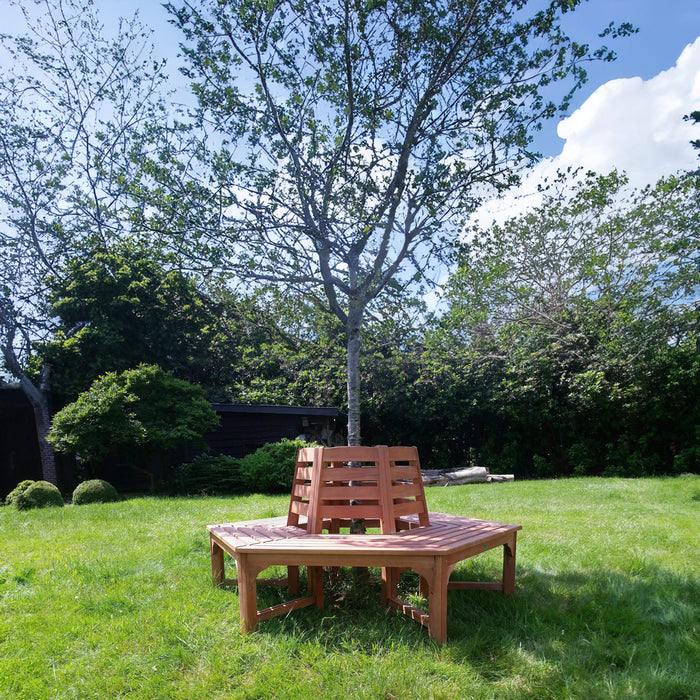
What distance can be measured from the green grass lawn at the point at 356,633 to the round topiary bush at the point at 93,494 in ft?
16.8

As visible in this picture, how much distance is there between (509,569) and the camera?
354 cm

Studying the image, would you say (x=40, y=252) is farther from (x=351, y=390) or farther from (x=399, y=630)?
(x=399, y=630)

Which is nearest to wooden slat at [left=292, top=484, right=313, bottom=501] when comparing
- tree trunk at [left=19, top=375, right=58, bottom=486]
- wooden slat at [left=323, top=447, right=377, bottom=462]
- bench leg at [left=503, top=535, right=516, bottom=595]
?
wooden slat at [left=323, top=447, right=377, bottom=462]

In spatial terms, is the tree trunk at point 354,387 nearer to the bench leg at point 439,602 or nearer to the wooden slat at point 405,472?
the wooden slat at point 405,472

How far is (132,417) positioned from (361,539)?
997 centimetres

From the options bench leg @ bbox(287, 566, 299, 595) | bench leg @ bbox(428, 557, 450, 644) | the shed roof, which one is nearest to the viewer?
bench leg @ bbox(428, 557, 450, 644)

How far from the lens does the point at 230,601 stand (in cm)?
350

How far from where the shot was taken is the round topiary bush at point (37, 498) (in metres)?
9.21

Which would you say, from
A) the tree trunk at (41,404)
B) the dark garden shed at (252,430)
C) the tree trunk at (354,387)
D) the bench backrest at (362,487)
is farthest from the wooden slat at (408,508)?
the tree trunk at (41,404)

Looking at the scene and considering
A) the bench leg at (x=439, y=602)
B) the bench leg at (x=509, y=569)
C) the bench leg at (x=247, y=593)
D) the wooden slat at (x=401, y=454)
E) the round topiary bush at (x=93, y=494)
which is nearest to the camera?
the bench leg at (x=439, y=602)

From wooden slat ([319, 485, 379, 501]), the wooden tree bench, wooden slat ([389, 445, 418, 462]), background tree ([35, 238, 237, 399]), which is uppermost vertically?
background tree ([35, 238, 237, 399])

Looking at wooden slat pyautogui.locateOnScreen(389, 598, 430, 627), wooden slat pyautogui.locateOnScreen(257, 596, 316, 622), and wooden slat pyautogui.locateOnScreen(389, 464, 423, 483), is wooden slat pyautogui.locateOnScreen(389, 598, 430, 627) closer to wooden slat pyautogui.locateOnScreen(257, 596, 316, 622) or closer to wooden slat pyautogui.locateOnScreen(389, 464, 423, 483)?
wooden slat pyautogui.locateOnScreen(257, 596, 316, 622)

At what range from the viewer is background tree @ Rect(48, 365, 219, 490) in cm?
1134

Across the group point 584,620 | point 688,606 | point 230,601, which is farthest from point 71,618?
point 688,606
